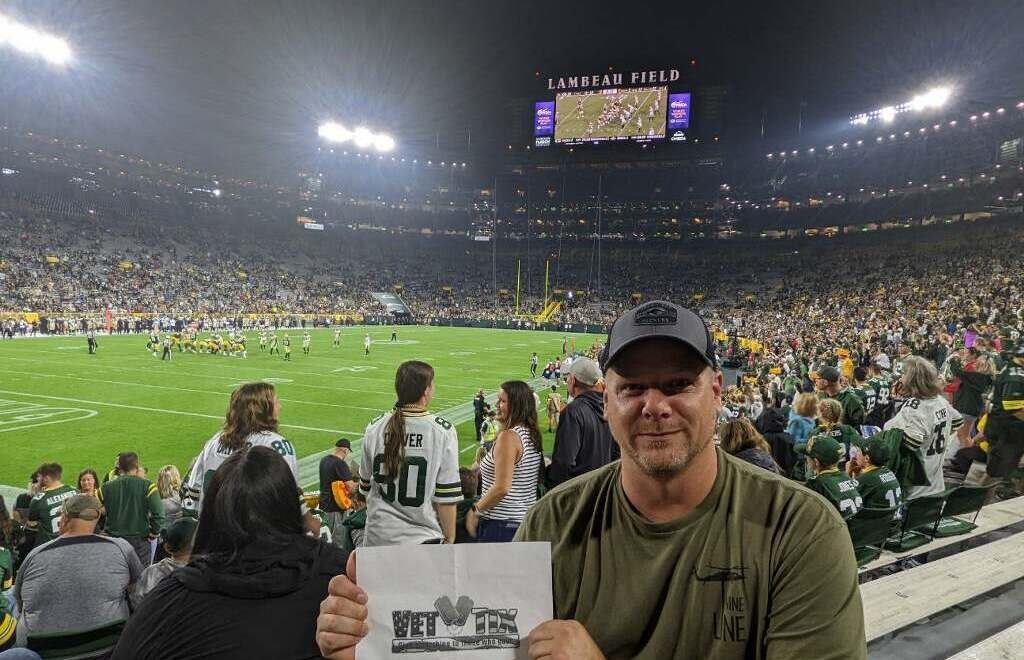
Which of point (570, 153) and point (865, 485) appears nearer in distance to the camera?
point (865, 485)

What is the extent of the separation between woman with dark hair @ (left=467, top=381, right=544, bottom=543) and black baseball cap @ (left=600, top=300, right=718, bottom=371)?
284cm

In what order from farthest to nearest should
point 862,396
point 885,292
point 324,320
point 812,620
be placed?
point 324,320
point 885,292
point 862,396
point 812,620

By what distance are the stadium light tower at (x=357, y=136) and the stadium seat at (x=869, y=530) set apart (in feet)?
259

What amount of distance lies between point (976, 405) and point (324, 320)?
49.5m

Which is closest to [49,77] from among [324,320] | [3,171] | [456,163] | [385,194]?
[3,171]

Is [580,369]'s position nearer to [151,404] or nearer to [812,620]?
[812,620]

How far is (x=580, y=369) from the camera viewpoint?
4.63m

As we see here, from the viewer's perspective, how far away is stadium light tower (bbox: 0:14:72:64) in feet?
138

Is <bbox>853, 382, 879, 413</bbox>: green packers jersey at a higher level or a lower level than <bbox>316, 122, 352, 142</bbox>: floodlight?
lower

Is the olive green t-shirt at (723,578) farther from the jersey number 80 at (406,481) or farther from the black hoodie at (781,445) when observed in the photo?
the black hoodie at (781,445)

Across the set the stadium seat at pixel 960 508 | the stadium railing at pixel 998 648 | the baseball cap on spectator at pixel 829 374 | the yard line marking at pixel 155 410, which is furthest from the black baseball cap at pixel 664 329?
the yard line marking at pixel 155 410

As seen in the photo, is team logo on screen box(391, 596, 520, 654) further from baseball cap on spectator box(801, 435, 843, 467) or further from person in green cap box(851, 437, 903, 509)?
person in green cap box(851, 437, 903, 509)

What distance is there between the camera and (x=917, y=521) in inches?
182

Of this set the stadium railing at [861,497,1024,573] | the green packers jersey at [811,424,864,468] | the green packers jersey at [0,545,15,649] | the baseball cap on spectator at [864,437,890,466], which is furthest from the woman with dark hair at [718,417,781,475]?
the green packers jersey at [0,545,15,649]
